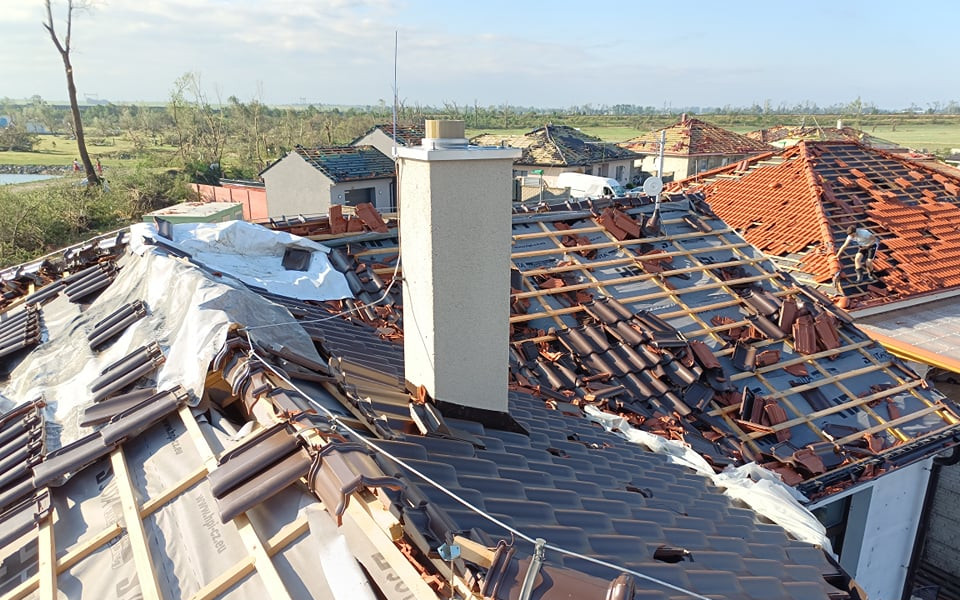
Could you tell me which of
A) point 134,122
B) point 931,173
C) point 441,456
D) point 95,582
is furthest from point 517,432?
point 134,122

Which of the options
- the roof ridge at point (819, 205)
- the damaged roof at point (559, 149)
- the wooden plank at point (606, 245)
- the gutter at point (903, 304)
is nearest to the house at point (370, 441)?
the wooden plank at point (606, 245)

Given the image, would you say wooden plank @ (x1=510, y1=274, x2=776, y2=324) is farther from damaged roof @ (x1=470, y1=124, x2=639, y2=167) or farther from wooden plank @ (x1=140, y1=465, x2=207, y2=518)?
damaged roof @ (x1=470, y1=124, x2=639, y2=167)

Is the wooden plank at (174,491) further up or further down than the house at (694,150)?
further down

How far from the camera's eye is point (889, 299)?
14859mm

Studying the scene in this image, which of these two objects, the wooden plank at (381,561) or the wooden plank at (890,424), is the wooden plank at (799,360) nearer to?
the wooden plank at (890,424)

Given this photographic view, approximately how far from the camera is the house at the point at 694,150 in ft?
139

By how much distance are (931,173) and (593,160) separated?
2221 centimetres

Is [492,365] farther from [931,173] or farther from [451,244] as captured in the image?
[931,173]

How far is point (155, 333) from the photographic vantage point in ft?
19.7

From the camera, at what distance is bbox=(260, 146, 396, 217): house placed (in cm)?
2902

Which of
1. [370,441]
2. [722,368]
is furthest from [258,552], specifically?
[722,368]

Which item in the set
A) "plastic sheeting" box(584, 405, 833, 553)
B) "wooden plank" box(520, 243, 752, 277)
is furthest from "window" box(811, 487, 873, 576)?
"wooden plank" box(520, 243, 752, 277)

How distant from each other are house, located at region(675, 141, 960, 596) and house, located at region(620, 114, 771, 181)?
20.3 metres

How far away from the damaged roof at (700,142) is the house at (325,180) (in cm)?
2217
